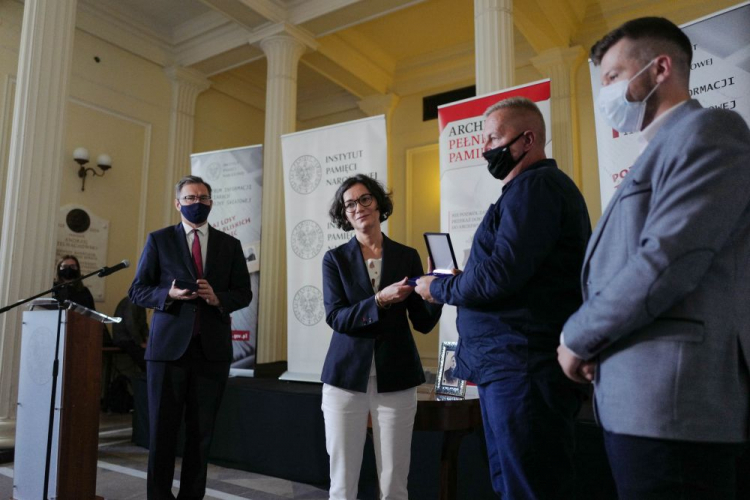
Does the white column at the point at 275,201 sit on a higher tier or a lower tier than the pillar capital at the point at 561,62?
lower

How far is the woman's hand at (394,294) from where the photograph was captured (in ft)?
6.23

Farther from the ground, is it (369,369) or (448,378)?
(369,369)

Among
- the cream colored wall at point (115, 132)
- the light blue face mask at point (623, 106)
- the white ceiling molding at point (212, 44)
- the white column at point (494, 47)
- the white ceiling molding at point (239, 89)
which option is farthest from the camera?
the white ceiling molding at point (239, 89)

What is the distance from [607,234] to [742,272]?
9.0 inches

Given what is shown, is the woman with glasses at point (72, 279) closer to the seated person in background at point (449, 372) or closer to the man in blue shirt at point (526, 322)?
the seated person in background at point (449, 372)

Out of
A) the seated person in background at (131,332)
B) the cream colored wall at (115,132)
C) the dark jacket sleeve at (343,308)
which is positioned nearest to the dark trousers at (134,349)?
the seated person in background at (131,332)

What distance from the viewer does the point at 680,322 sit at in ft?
3.05

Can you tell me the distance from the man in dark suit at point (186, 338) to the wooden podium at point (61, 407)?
0.38 metres

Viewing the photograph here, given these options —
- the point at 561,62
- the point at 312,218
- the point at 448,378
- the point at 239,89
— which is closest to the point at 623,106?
the point at 448,378

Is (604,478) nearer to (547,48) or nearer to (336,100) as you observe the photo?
(547,48)

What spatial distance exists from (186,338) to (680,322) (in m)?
2.00

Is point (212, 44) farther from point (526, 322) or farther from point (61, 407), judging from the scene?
point (526, 322)

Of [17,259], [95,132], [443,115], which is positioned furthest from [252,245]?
[95,132]

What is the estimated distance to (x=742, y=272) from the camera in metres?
0.96
